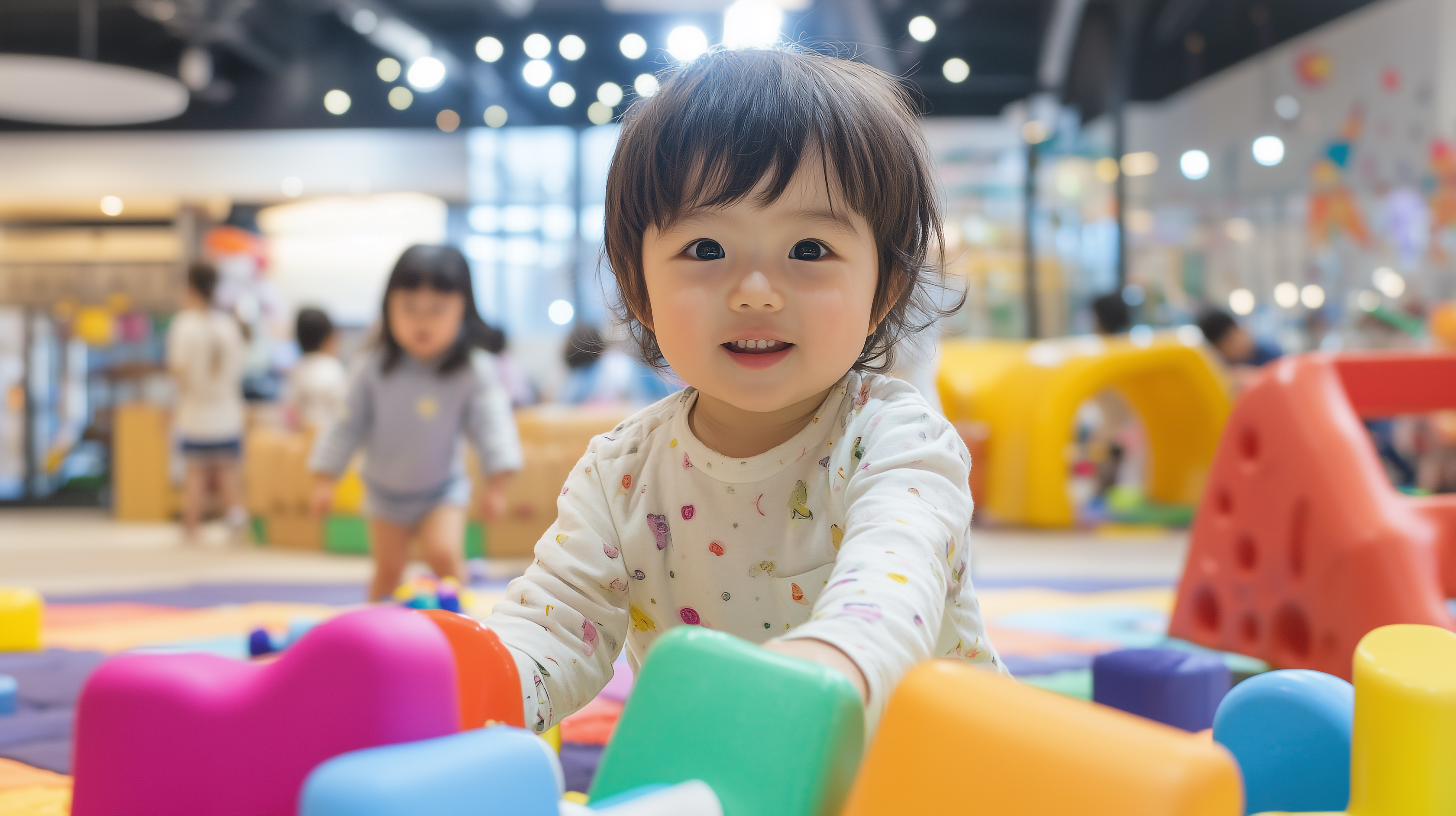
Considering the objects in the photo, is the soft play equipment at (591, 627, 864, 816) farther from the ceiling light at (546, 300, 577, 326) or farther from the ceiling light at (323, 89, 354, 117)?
the ceiling light at (323, 89, 354, 117)

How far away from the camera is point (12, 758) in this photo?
55.2 inches

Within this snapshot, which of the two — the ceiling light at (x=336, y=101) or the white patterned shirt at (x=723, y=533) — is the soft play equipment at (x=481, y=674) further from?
the ceiling light at (x=336, y=101)

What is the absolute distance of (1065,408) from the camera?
15.1 ft

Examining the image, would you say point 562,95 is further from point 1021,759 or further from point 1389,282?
point 1021,759

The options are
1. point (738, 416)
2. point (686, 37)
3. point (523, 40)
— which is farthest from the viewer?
point (523, 40)

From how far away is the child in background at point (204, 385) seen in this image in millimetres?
4777

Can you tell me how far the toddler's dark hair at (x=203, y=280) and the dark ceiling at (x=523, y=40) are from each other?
2367 mm

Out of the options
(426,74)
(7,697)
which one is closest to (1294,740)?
(7,697)

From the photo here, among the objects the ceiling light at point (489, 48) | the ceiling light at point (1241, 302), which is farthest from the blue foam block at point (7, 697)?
the ceiling light at point (489, 48)

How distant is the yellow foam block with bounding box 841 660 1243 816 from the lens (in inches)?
16.2

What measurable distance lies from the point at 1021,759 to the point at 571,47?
837 centimetres

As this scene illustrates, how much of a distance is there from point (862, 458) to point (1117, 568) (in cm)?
308

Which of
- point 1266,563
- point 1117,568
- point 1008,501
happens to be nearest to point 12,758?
point 1266,563

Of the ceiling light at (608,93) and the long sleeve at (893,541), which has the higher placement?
the ceiling light at (608,93)
